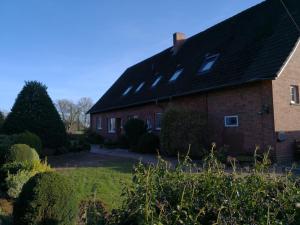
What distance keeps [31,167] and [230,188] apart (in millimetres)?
8000

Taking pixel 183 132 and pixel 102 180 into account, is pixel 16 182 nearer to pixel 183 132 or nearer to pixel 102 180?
pixel 102 180

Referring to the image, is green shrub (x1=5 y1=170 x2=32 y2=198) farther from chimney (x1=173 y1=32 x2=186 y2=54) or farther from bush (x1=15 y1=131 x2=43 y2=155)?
chimney (x1=173 y1=32 x2=186 y2=54)

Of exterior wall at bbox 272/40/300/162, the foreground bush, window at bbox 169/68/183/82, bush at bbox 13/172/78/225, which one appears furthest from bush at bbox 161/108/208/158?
the foreground bush

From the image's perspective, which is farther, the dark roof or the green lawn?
the dark roof

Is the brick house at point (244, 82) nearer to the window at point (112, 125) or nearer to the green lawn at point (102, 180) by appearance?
the window at point (112, 125)

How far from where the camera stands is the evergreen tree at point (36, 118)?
17828mm

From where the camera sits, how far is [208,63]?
67.5 feet

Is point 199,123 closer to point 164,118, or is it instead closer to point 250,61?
point 164,118

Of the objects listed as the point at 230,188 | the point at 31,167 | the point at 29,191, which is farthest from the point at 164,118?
the point at 230,188

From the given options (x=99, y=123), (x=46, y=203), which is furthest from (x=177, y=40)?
(x=46, y=203)

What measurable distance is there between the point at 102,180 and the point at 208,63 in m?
11.7

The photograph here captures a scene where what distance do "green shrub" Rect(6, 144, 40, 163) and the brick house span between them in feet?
31.4

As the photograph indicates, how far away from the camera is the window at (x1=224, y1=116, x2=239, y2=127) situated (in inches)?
672

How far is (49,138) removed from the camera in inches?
710
